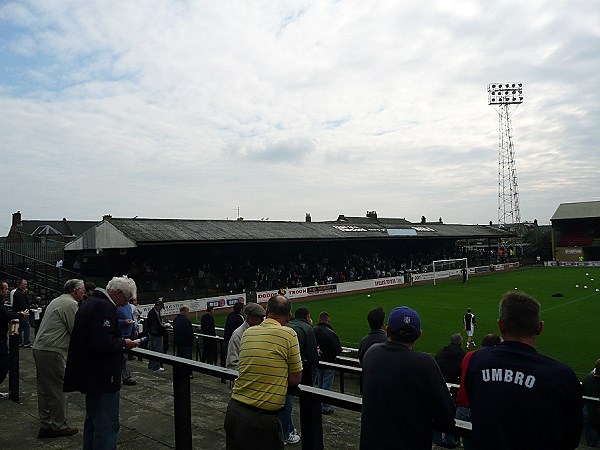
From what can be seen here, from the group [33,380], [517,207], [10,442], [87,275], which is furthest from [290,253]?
[517,207]

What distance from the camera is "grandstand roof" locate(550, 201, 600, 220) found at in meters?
60.7

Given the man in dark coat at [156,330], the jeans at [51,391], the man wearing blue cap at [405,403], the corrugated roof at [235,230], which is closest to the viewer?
the man wearing blue cap at [405,403]

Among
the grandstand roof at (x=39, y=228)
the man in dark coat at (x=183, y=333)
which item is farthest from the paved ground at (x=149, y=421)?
the grandstand roof at (x=39, y=228)

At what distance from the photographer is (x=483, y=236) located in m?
53.8

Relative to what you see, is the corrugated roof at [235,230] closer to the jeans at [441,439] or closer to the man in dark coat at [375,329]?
the man in dark coat at [375,329]

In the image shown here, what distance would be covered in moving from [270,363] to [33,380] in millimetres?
5794

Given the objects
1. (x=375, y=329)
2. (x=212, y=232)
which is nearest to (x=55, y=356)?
(x=375, y=329)

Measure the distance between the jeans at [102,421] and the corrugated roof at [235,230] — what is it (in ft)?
72.2

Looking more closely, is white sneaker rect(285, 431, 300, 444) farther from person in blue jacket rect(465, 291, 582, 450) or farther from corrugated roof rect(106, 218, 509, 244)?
corrugated roof rect(106, 218, 509, 244)

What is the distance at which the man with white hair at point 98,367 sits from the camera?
13.0ft

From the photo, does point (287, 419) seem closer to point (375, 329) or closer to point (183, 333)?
point (375, 329)

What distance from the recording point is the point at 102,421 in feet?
13.0

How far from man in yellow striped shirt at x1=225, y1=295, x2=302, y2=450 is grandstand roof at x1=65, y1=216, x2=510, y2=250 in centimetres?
2297

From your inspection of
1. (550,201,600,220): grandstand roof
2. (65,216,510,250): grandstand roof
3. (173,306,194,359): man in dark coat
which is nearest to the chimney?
(65,216,510,250): grandstand roof
